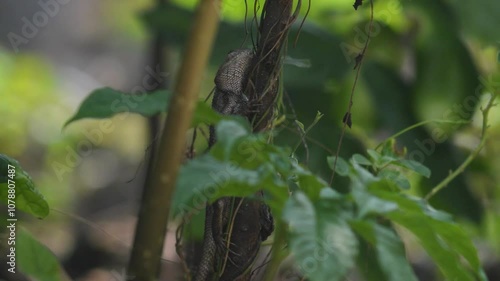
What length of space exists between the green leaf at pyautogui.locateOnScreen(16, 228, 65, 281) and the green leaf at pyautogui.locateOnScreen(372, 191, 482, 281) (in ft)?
1.02

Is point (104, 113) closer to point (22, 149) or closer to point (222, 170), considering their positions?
point (222, 170)

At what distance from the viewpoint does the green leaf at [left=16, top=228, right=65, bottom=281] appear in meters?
0.69

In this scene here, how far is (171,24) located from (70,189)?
4.19ft

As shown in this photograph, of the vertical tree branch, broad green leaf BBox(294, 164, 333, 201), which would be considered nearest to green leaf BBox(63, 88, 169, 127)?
the vertical tree branch

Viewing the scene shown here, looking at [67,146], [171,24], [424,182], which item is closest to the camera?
[424,182]

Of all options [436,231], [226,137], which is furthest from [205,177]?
[436,231]

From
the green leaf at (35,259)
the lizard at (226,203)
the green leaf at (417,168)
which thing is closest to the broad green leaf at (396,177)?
the green leaf at (417,168)

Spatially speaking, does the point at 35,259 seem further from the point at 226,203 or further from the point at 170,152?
the point at 226,203

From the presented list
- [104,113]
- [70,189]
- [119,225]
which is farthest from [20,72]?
[104,113]

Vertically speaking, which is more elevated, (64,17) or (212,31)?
(212,31)

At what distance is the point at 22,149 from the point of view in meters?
2.98

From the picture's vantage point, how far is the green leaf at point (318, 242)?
591mm

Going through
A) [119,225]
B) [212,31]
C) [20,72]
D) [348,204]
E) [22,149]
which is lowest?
[119,225]

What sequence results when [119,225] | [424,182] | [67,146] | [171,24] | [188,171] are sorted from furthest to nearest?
[119,225], [67,146], [171,24], [424,182], [188,171]
